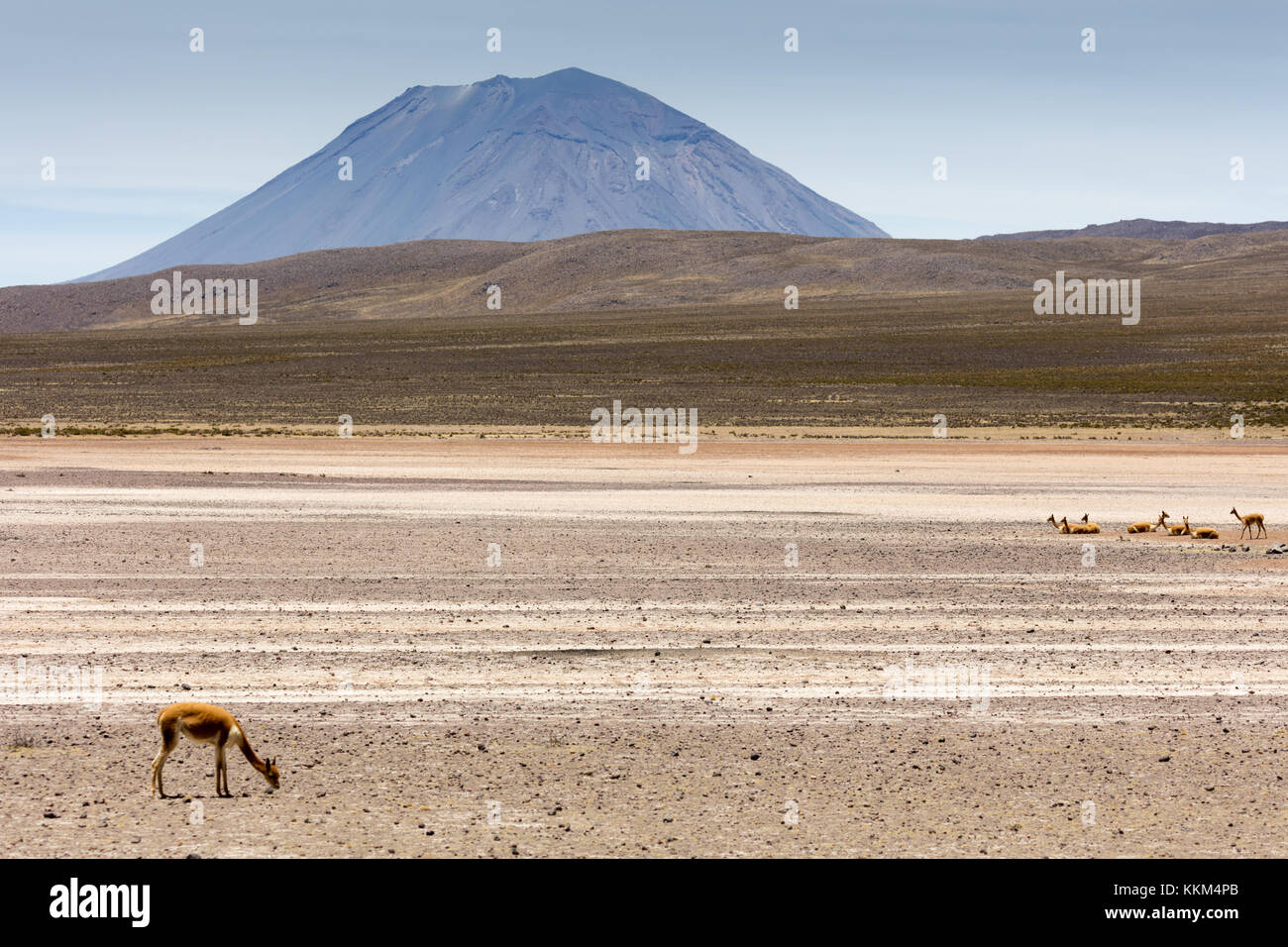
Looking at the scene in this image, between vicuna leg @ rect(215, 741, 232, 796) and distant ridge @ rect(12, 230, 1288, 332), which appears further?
distant ridge @ rect(12, 230, 1288, 332)

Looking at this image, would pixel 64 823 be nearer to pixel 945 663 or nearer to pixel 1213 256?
pixel 945 663

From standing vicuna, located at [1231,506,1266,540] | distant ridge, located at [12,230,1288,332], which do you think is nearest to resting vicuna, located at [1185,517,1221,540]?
standing vicuna, located at [1231,506,1266,540]

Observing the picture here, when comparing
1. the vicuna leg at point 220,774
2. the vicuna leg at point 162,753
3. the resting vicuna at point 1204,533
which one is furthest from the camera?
the resting vicuna at point 1204,533

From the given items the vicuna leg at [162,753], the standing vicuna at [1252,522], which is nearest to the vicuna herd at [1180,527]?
the standing vicuna at [1252,522]

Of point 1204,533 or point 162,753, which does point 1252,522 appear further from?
point 162,753

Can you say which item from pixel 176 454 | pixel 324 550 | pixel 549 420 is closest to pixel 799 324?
pixel 549 420

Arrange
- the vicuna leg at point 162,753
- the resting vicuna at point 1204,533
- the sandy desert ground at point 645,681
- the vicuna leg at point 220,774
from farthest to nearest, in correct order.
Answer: the resting vicuna at point 1204,533 → the vicuna leg at point 220,774 → the sandy desert ground at point 645,681 → the vicuna leg at point 162,753

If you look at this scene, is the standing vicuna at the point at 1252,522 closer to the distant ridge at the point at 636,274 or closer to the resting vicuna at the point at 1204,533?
the resting vicuna at the point at 1204,533

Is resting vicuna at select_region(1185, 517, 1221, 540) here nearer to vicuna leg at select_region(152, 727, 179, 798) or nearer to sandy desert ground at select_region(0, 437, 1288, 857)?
sandy desert ground at select_region(0, 437, 1288, 857)
